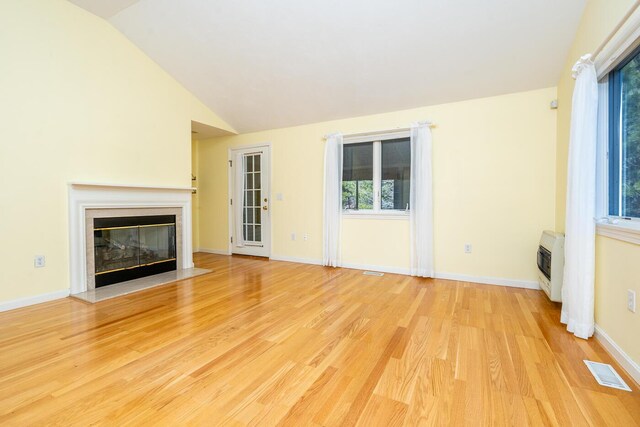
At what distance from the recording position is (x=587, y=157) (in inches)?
83.4

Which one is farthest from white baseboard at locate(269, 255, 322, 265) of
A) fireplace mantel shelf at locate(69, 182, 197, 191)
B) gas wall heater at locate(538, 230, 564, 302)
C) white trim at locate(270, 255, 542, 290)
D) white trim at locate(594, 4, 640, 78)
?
white trim at locate(594, 4, 640, 78)

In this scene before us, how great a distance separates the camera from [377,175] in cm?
435

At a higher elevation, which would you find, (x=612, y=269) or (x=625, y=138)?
(x=625, y=138)

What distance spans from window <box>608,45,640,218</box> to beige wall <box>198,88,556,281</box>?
4.29 feet

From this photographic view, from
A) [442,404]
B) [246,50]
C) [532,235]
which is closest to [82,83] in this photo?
[246,50]

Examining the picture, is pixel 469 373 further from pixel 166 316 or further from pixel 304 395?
pixel 166 316

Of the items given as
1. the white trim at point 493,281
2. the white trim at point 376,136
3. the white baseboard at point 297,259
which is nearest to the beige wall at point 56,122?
the white baseboard at point 297,259

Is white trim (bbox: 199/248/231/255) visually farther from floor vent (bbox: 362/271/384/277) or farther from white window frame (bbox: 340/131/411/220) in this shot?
floor vent (bbox: 362/271/384/277)

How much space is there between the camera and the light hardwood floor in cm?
137

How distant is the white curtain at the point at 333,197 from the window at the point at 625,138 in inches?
118

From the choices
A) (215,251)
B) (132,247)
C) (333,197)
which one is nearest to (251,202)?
(215,251)

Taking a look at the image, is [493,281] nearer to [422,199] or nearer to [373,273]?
[422,199]

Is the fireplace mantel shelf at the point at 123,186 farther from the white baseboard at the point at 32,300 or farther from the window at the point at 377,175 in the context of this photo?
the window at the point at 377,175

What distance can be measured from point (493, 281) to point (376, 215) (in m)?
1.73
